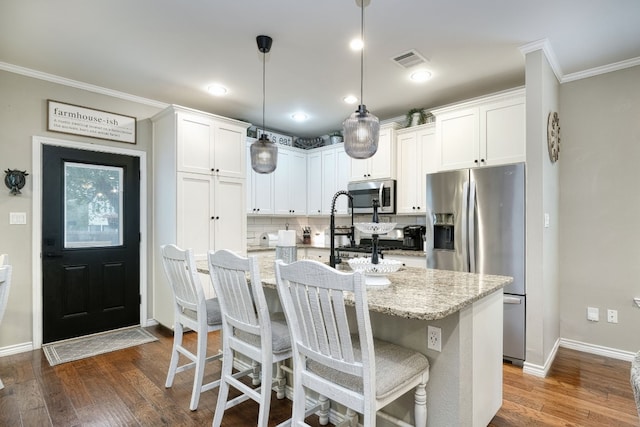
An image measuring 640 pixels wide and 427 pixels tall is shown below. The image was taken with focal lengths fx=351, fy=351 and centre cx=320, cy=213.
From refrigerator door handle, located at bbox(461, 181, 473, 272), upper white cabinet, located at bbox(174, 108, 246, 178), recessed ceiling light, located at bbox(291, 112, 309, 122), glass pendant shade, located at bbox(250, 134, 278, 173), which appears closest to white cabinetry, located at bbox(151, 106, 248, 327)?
upper white cabinet, located at bbox(174, 108, 246, 178)

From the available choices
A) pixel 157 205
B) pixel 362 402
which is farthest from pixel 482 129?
pixel 157 205

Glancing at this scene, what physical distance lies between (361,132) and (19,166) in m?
3.14

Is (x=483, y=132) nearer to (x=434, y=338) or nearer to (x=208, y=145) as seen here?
(x=434, y=338)

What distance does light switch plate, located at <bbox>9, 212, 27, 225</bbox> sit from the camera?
313 centimetres

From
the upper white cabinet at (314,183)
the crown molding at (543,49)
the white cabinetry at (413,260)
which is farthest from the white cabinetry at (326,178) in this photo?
the crown molding at (543,49)

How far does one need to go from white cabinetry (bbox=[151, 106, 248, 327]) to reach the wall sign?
0.29 m

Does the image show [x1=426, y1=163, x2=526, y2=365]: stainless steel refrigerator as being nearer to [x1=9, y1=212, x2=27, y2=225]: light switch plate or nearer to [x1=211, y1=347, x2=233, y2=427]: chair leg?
[x1=211, y1=347, x2=233, y2=427]: chair leg

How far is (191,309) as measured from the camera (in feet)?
7.53

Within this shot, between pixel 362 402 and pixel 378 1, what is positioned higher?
pixel 378 1

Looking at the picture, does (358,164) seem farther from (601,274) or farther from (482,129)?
(601,274)

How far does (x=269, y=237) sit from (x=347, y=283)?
3.70 meters

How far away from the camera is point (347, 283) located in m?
1.24

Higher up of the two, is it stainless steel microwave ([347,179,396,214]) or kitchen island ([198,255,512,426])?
stainless steel microwave ([347,179,396,214])

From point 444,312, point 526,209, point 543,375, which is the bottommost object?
point 543,375
